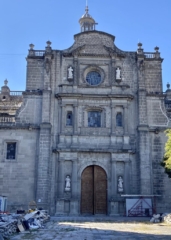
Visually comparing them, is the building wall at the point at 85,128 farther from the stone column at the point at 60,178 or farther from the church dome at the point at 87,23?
the church dome at the point at 87,23

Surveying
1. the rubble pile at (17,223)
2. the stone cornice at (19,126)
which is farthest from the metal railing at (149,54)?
the rubble pile at (17,223)

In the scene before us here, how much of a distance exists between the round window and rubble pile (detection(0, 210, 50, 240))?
44.5ft

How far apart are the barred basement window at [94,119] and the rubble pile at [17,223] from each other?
10632 mm

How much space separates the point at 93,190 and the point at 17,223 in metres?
12.2

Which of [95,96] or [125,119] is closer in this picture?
[125,119]

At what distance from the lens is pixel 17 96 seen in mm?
44031

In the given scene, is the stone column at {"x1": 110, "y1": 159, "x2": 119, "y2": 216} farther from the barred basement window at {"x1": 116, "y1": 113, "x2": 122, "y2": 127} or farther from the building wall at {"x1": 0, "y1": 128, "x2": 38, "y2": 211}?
the building wall at {"x1": 0, "y1": 128, "x2": 38, "y2": 211}

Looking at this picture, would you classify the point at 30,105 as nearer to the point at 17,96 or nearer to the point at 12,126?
the point at 12,126

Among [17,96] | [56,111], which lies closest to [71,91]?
[56,111]

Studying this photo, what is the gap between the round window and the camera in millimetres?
29297

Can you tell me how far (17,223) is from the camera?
1506cm

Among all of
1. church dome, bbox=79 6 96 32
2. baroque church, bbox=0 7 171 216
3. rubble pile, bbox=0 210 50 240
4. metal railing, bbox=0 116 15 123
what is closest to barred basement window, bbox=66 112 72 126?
baroque church, bbox=0 7 171 216

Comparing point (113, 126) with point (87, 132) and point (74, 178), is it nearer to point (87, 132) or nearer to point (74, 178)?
point (87, 132)

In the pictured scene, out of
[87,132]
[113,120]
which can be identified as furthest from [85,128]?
[113,120]
